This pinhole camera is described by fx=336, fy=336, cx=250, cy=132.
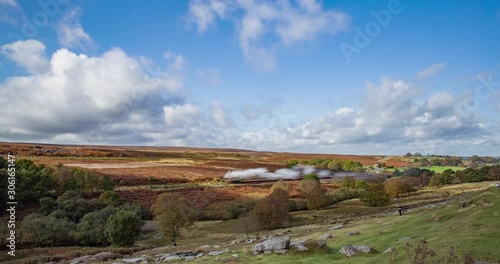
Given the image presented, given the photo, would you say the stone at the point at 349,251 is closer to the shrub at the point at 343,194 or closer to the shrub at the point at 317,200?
the shrub at the point at 317,200

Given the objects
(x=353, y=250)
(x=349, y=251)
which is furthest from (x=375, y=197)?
(x=349, y=251)

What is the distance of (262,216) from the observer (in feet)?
212

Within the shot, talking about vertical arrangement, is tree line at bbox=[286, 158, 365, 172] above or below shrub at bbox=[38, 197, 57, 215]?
above

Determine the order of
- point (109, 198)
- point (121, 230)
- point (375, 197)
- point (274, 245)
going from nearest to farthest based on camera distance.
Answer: point (274, 245), point (121, 230), point (109, 198), point (375, 197)

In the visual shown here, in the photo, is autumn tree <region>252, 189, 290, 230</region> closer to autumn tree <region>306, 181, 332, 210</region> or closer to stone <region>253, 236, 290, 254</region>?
autumn tree <region>306, 181, 332, 210</region>

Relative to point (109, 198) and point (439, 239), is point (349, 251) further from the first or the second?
point (109, 198)

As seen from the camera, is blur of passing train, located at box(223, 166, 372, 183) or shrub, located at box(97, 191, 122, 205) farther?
blur of passing train, located at box(223, 166, 372, 183)

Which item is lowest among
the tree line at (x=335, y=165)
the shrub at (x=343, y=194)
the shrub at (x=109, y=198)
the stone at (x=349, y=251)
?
the shrub at (x=343, y=194)

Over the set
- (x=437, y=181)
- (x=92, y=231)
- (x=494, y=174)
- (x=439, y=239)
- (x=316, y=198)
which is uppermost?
(x=439, y=239)

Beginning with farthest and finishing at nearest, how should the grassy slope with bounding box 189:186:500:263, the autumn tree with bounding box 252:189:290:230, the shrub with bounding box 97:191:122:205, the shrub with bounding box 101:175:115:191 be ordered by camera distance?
the shrub with bounding box 101:175:115:191 → the shrub with bounding box 97:191:122:205 → the autumn tree with bounding box 252:189:290:230 → the grassy slope with bounding box 189:186:500:263

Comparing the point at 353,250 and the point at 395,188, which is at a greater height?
the point at 353,250

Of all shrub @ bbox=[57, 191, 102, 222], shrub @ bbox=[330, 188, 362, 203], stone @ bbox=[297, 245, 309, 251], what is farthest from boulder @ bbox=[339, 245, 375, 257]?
shrub @ bbox=[330, 188, 362, 203]

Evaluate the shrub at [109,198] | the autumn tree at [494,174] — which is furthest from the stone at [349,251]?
the autumn tree at [494,174]

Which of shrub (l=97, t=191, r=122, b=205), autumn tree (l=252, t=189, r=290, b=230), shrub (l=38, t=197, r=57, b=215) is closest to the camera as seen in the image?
autumn tree (l=252, t=189, r=290, b=230)
